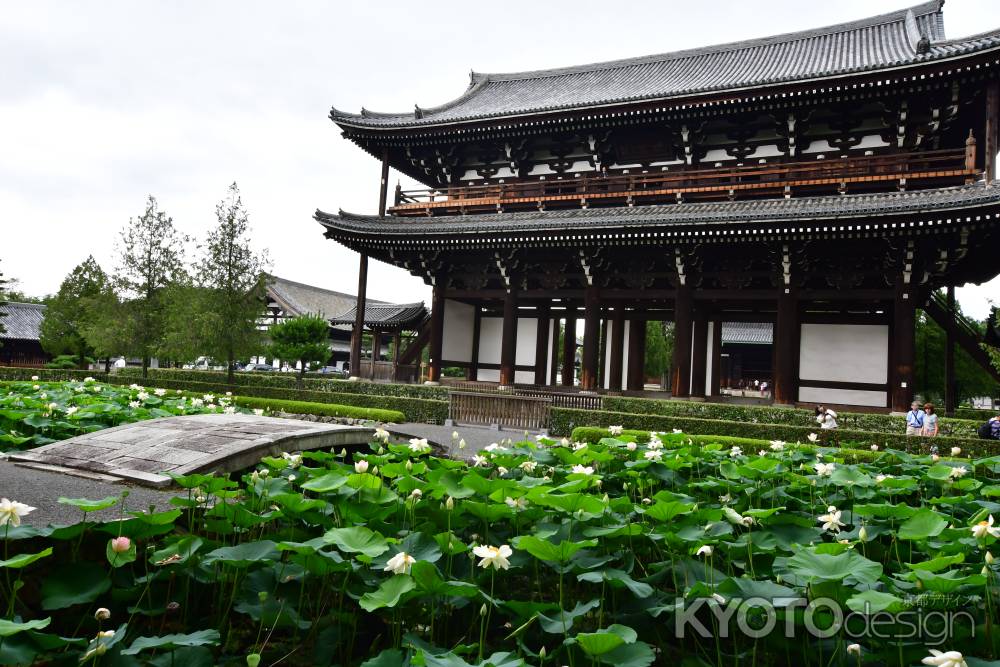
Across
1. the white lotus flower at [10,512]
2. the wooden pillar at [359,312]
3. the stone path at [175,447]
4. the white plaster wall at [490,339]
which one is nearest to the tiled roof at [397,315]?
the wooden pillar at [359,312]

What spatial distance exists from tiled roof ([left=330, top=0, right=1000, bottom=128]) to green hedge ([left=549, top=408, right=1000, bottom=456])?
8.18 metres

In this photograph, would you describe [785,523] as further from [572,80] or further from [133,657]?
[572,80]

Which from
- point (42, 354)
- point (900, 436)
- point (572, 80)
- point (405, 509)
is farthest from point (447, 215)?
point (42, 354)

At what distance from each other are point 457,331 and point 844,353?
37.2ft

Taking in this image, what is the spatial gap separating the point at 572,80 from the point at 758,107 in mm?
9490

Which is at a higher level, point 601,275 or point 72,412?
point 601,275

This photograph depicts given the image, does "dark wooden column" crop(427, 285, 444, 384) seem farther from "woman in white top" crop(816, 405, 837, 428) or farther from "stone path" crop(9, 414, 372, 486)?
"stone path" crop(9, 414, 372, 486)

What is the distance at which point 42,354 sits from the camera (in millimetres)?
33969

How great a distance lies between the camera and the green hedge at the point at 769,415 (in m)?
11.9

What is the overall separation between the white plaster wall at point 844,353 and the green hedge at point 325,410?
35.3ft

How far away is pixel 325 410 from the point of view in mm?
14688

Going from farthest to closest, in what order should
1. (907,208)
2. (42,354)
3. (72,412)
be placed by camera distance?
1. (42,354)
2. (907,208)
3. (72,412)

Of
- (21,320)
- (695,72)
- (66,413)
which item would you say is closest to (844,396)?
(695,72)
